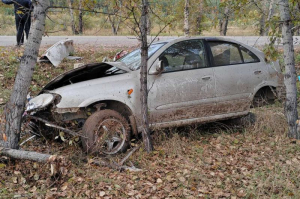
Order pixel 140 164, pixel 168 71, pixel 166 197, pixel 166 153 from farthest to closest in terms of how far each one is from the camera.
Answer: pixel 168 71 < pixel 166 153 < pixel 140 164 < pixel 166 197

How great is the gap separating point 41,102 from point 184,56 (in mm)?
2434

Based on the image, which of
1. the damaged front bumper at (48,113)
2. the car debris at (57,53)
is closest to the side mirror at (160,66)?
the damaged front bumper at (48,113)

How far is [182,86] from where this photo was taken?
541cm

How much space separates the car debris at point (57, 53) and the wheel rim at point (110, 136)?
200 inches

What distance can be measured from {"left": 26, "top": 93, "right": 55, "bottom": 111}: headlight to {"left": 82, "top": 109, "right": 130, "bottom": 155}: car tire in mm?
635

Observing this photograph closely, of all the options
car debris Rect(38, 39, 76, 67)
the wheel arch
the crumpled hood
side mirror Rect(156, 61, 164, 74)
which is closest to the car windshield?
the crumpled hood

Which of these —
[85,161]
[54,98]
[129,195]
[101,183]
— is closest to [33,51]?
[54,98]

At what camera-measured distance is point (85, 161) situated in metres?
4.64

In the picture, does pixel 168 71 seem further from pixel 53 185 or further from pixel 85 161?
pixel 53 185

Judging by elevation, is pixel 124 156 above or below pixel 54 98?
below

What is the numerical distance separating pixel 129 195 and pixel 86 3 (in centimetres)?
289

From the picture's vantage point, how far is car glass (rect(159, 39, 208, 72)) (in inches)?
216

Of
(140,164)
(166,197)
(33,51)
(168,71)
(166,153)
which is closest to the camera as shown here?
(166,197)

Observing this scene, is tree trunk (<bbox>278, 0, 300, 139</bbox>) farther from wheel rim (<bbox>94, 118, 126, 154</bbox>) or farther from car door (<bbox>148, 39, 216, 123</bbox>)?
wheel rim (<bbox>94, 118, 126, 154</bbox>)
